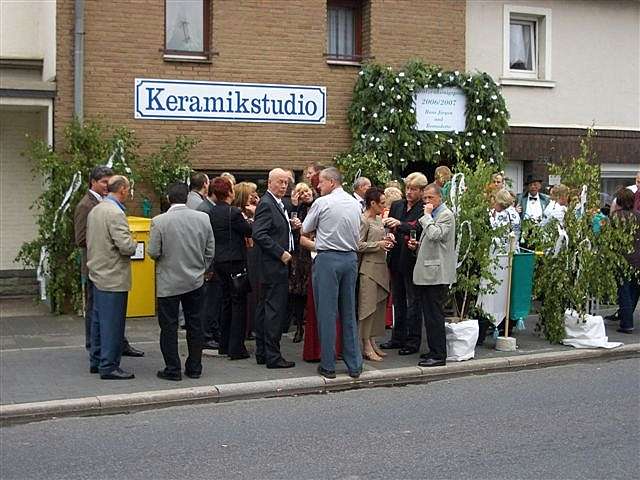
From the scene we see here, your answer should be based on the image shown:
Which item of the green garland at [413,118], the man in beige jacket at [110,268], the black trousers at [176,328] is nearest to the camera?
the man in beige jacket at [110,268]

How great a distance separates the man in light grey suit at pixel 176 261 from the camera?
9.03 m

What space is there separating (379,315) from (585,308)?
2.69m

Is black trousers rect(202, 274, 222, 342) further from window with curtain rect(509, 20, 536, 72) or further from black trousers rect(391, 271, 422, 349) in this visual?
window with curtain rect(509, 20, 536, 72)

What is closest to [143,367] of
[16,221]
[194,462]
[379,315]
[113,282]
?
[113,282]

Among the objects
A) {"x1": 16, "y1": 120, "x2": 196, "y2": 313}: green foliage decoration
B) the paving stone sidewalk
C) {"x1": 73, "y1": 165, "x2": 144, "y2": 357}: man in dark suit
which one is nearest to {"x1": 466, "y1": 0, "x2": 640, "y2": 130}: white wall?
the paving stone sidewalk

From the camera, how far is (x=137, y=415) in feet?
26.8

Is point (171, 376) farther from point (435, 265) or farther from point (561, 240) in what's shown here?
point (561, 240)

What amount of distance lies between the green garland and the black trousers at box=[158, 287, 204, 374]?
248 inches

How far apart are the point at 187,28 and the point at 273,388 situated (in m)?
7.05

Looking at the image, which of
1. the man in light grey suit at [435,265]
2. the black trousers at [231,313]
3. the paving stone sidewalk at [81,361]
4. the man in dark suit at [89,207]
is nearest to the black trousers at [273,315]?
the paving stone sidewalk at [81,361]

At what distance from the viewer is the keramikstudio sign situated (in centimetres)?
1369

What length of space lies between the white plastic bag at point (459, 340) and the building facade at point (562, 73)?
22.9 ft

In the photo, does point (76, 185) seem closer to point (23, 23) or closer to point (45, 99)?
point (45, 99)

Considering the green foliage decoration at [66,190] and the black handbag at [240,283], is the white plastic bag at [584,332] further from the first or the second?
the green foliage decoration at [66,190]
